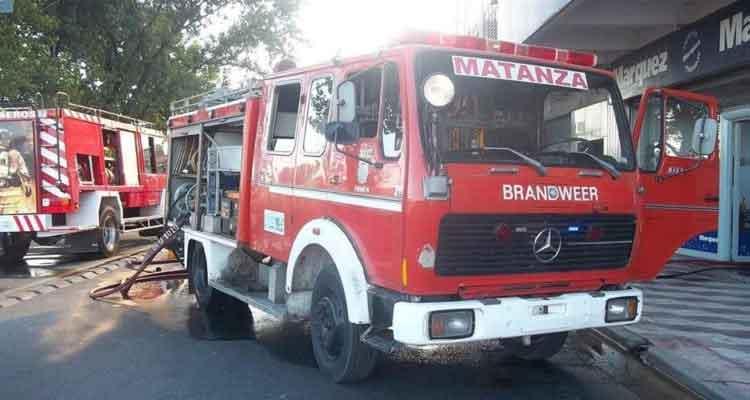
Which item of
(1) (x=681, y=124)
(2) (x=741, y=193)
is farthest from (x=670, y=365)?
(2) (x=741, y=193)

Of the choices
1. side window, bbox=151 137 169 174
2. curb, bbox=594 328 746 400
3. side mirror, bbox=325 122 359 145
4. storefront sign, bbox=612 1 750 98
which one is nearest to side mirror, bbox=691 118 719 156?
curb, bbox=594 328 746 400

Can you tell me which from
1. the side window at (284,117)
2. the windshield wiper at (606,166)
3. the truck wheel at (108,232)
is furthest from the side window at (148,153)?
the windshield wiper at (606,166)

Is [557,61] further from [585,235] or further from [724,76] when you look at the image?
[724,76]

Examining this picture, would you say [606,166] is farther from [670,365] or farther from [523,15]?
[523,15]

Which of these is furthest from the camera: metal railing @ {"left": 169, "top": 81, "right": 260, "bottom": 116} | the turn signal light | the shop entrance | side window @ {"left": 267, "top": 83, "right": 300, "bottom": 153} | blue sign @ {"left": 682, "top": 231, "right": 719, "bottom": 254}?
blue sign @ {"left": 682, "top": 231, "right": 719, "bottom": 254}

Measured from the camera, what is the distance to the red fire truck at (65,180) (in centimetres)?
1129

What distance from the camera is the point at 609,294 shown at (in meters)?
4.84

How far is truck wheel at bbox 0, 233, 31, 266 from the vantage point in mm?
12125

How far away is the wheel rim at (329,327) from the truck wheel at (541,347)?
1491 millimetres

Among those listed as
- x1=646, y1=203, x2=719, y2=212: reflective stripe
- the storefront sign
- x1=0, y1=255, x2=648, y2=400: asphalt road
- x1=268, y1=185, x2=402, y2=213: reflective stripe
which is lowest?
x1=0, y1=255, x2=648, y2=400: asphalt road

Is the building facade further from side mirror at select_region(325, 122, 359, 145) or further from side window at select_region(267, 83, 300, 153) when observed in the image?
side mirror at select_region(325, 122, 359, 145)

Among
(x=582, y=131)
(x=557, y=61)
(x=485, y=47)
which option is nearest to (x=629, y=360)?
(x=582, y=131)

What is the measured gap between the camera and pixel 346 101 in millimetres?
4684

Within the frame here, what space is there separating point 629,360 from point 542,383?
1141 mm
